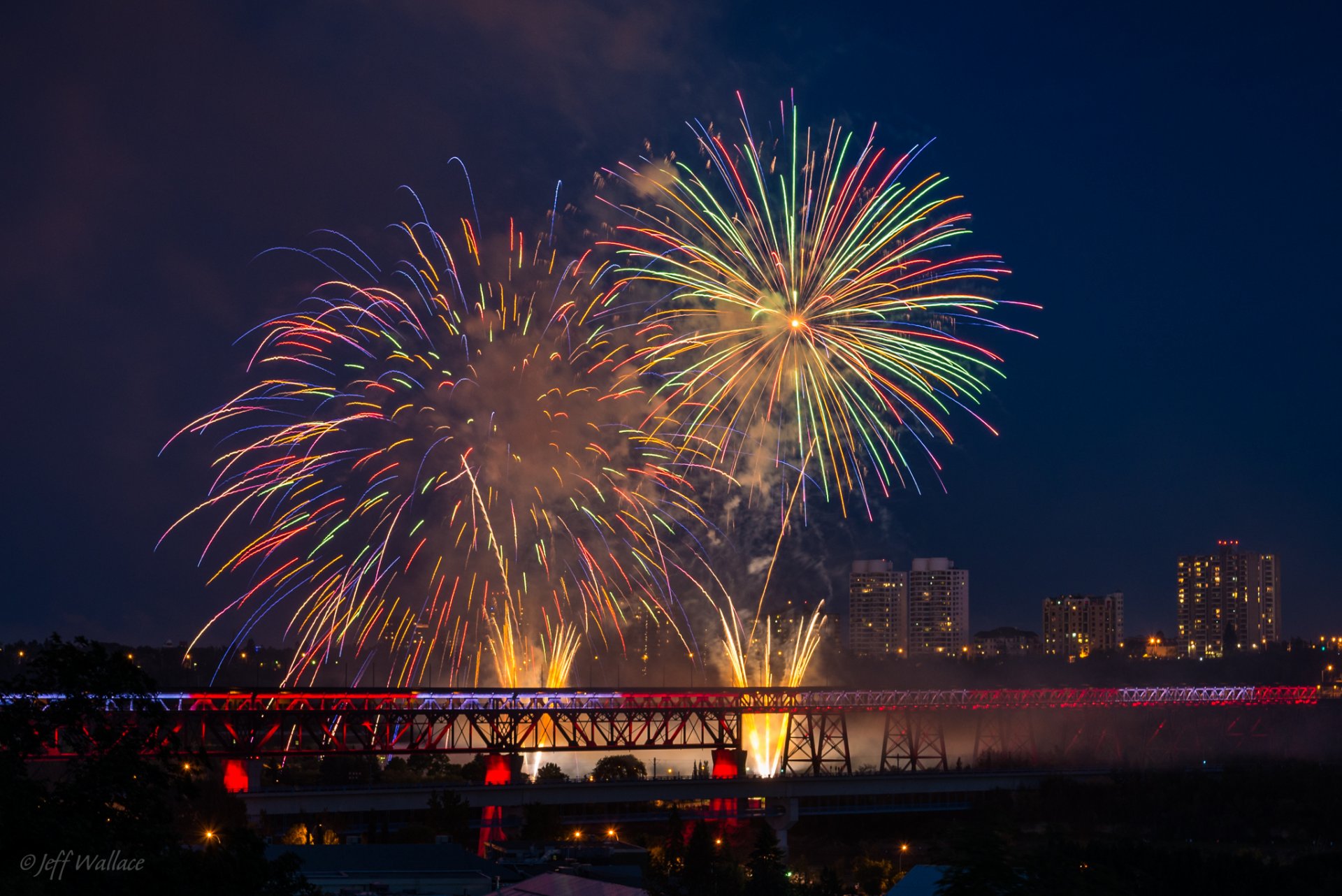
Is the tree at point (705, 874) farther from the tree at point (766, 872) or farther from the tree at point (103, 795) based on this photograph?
the tree at point (103, 795)

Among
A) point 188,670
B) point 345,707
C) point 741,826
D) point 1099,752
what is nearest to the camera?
point 345,707

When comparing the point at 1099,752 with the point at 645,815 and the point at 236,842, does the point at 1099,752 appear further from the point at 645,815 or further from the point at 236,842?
the point at 236,842

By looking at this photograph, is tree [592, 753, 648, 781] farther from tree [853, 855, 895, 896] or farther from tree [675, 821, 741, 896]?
tree [675, 821, 741, 896]

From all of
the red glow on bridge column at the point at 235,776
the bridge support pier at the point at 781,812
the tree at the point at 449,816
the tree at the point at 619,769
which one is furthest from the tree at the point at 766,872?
the tree at the point at 619,769

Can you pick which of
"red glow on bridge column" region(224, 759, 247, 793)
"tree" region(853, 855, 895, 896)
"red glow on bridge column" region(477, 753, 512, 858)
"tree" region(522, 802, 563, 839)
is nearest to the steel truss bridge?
"red glow on bridge column" region(224, 759, 247, 793)

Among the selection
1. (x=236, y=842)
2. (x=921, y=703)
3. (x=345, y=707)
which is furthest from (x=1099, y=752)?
(x=236, y=842)

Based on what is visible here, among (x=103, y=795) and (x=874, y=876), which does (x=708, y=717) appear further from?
(x=103, y=795)

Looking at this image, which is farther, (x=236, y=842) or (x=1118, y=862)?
(x=1118, y=862)

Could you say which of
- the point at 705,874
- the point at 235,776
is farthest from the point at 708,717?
the point at 705,874
